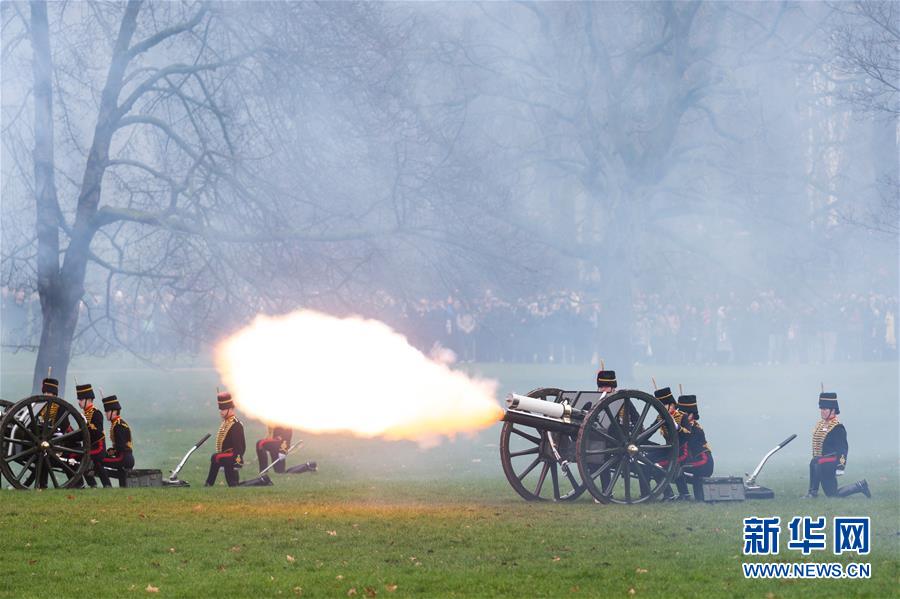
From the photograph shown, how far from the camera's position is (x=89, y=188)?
92.5 ft

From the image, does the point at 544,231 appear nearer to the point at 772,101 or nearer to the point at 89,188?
the point at 772,101

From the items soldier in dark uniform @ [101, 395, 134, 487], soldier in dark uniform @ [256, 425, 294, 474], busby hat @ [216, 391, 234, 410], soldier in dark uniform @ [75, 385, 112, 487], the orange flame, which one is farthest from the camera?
soldier in dark uniform @ [256, 425, 294, 474]

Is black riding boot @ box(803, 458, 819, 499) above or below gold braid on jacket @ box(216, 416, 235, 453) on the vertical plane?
below

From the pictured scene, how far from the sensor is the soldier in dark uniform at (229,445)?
20.6 m

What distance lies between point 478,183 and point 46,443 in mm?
15121

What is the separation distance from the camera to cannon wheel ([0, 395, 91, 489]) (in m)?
20.1

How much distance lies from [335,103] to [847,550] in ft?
51.5

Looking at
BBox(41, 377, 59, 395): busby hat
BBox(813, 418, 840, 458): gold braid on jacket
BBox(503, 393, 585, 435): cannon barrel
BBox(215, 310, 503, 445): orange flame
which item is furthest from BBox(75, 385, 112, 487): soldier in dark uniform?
BBox(813, 418, 840, 458): gold braid on jacket

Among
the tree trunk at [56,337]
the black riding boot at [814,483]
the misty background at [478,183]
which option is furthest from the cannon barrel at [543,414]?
the tree trunk at [56,337]

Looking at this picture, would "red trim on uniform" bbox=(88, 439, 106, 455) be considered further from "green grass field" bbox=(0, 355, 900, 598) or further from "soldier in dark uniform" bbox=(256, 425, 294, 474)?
"soldier in dark uniform" bbox=(256, 425, 294, 474)

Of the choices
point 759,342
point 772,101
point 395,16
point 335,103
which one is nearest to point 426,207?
point 335,103

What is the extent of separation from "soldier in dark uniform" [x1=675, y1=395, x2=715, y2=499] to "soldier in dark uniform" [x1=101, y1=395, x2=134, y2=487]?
7.09 metres

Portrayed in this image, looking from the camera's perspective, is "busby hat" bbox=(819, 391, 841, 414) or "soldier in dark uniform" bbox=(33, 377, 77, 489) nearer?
"busby hat" bbox=(819, 391, 841, 414)

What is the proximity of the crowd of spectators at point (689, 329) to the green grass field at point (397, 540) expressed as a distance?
53.6 feet
